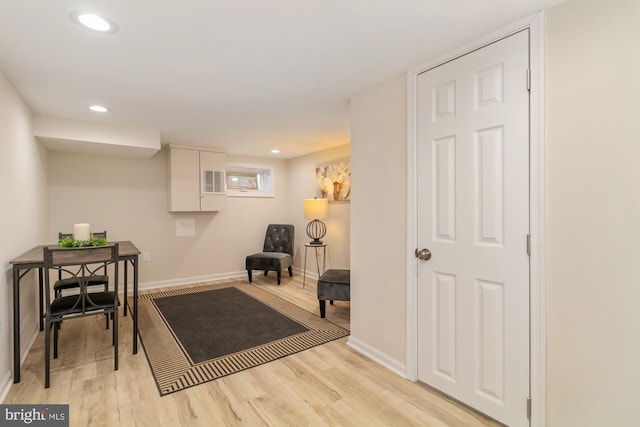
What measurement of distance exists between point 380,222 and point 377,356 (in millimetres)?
1051

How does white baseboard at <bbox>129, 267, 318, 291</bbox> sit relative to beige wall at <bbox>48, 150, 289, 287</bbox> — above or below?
below

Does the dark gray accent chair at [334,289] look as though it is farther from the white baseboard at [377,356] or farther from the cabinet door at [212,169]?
the cabinet door at [212,169]

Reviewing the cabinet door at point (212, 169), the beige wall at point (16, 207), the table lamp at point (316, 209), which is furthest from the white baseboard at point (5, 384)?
the table lamp at point (316, 209)

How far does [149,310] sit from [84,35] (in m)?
2.98

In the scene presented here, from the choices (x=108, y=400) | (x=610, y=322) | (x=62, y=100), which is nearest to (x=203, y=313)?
(x=108, y=400)

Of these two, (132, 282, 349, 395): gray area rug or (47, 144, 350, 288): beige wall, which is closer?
(132, 282, 349, 395): gray area rug

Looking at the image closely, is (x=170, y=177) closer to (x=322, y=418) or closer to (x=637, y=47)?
(x=322, y=418)

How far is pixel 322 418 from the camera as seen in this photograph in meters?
1.76

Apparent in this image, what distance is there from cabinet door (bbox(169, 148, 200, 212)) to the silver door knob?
3.71 m

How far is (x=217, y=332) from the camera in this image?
9.80ft

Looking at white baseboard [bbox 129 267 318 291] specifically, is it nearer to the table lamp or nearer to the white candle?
the table lamp

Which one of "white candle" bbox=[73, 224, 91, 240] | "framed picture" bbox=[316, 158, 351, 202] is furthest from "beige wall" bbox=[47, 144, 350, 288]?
"white candle" bbox=[73, 224, 91, 240]

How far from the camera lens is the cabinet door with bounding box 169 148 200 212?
452 cm

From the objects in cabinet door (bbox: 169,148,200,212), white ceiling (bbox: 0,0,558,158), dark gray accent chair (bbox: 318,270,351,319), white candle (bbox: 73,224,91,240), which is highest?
white ceiling (bbox: 0,0,558,158)
